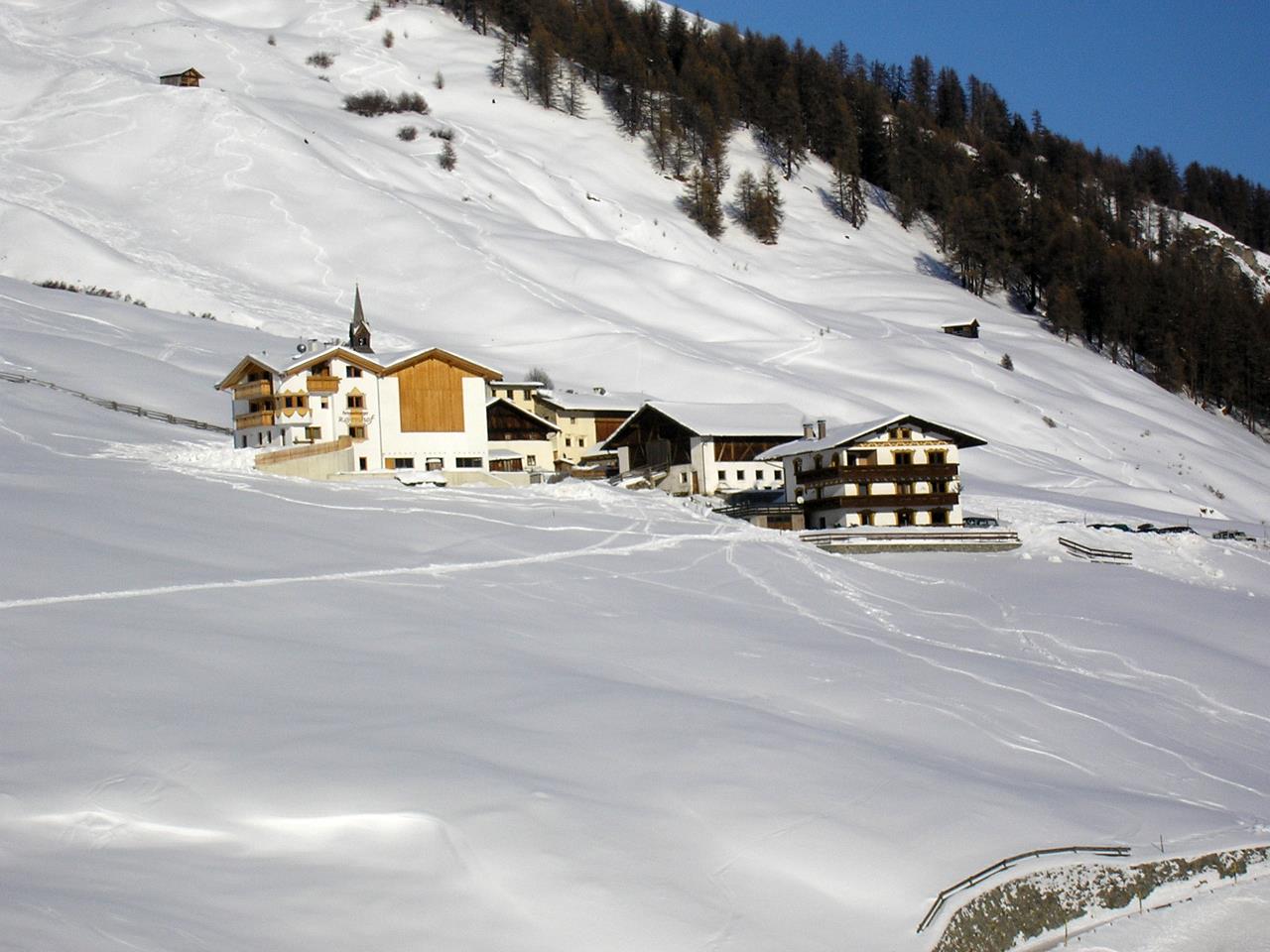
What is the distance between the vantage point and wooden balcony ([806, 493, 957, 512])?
172 ft

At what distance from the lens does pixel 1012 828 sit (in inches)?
835

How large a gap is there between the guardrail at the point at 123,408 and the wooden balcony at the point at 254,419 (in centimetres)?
226

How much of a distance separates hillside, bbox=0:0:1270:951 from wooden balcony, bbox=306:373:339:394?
542 cm

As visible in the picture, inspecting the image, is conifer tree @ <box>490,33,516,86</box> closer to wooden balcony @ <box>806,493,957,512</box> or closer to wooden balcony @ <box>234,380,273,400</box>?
wooden balcony @ <box>234,380,273,400</box>

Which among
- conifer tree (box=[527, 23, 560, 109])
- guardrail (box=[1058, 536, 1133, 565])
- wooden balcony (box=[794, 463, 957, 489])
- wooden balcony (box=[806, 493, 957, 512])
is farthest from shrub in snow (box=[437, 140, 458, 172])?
guardrail (box=[1058, 536, 1133, 565])

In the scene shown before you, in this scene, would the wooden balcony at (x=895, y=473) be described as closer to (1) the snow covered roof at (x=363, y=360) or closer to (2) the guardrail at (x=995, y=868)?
(1) the snow covered roof at (x=363, y=360)

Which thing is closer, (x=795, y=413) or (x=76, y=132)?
(x=795, y=413)

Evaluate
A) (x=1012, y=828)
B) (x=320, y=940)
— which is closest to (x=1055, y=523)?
(x=1012, y=828)

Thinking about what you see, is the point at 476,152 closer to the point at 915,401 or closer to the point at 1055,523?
the point at 915,401

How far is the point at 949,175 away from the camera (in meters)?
152

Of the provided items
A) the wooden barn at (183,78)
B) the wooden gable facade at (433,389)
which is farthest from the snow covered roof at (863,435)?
the wooden barn at (183,78)

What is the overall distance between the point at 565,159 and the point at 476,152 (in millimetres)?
10427

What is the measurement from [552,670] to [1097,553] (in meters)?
28.6

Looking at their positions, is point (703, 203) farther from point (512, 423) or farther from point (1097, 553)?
point (1097, 553)
